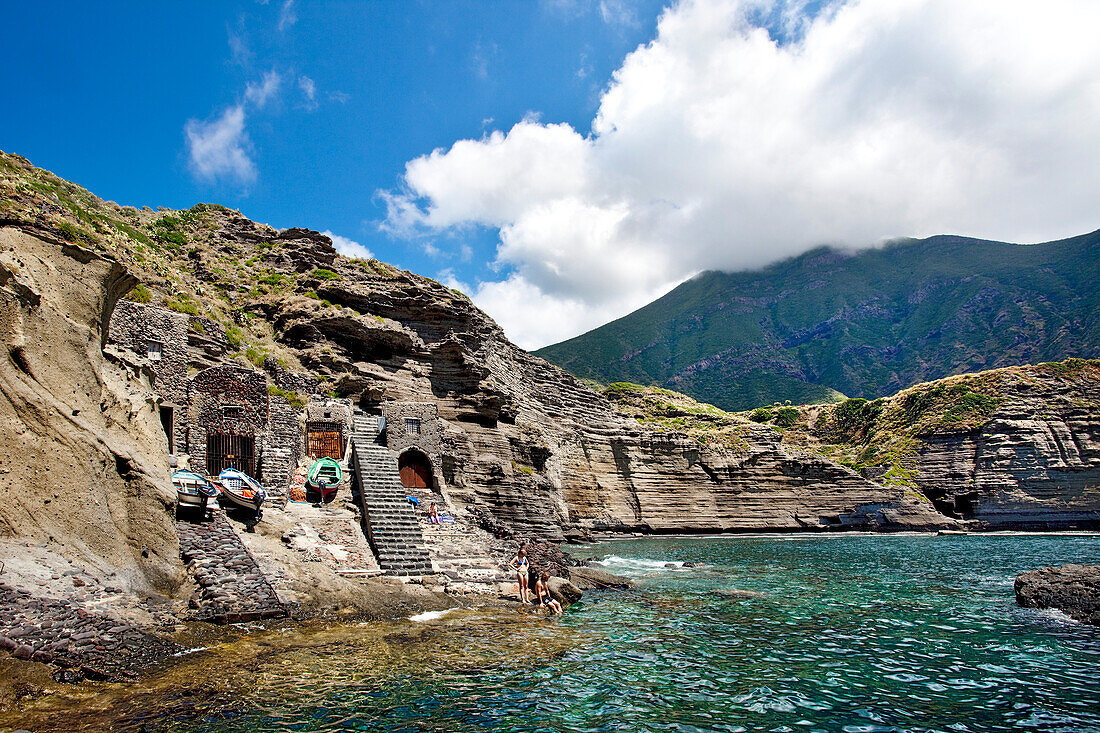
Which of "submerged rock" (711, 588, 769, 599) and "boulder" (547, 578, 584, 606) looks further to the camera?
"submerged rock" (711, 588, 769, 599)

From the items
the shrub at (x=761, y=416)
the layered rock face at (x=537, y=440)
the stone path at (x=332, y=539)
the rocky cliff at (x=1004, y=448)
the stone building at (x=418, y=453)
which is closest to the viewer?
the stone path at (x=332, y=539)

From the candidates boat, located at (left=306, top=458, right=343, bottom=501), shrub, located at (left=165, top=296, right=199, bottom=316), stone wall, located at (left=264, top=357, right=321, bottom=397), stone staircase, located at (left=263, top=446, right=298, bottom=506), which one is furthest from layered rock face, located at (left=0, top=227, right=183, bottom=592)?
shrub, located at (left=165, top=296, right=199, bottom=316)

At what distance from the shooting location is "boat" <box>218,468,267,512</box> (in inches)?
708

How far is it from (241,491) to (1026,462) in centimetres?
7711

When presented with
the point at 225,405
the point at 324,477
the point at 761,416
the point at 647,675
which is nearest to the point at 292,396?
the point at 225,405

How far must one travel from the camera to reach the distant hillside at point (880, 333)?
139m

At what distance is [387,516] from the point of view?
21469 mm

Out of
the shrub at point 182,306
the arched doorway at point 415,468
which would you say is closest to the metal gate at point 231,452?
the arched doorway at point 415,468

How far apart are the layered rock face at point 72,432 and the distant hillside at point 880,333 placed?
13526 cm

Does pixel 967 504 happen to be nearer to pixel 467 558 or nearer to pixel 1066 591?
pixel 1066 591

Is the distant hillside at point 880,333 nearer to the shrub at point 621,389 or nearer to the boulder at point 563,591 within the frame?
the shrub at point 621,389

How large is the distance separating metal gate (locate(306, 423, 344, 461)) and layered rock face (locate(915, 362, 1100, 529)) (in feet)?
221

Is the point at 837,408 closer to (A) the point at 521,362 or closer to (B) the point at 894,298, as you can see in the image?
(A) the point at 521,362

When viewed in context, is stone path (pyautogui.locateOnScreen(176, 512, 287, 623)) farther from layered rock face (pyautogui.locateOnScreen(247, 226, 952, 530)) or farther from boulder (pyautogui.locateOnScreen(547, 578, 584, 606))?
layered rock face (pyautogui.locateOnScreen(247, 226, 952, 530))
